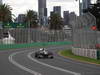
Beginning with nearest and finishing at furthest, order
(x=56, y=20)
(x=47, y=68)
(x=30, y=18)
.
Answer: (x=47, y=68), (x=30, y=18), (x=56, y=20)

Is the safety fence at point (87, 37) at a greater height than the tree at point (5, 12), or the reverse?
the tree at point (5, 12)

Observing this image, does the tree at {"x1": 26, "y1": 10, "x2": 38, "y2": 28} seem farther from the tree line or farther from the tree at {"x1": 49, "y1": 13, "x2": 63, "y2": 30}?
the tree at {"x1": 49, "y1": 13, "x2": 63, "y2": 30}

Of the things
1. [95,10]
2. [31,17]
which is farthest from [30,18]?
[95,10]

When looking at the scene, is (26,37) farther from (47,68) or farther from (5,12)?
(47,68)

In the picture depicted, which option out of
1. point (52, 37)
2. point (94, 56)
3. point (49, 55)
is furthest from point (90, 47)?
point (52, 37)

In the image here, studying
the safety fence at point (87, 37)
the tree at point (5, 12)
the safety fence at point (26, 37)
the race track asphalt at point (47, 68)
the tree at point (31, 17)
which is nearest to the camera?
the race track asphalt at point (47, 68)

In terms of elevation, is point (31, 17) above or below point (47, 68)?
above

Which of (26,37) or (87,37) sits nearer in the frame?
(87,37)

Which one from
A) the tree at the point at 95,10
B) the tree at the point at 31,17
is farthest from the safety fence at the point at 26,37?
the tree at the point at 31,17

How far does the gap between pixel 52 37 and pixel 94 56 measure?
72072 millimetres

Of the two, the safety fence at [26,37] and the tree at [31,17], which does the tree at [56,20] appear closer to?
the tree at [31,17]

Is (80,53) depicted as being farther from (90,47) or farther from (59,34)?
(59,34)

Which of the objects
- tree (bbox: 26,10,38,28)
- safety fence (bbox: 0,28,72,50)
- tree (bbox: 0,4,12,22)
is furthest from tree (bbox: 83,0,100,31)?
tree (bbox: 26,10,38,28)

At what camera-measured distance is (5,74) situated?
1748cm
